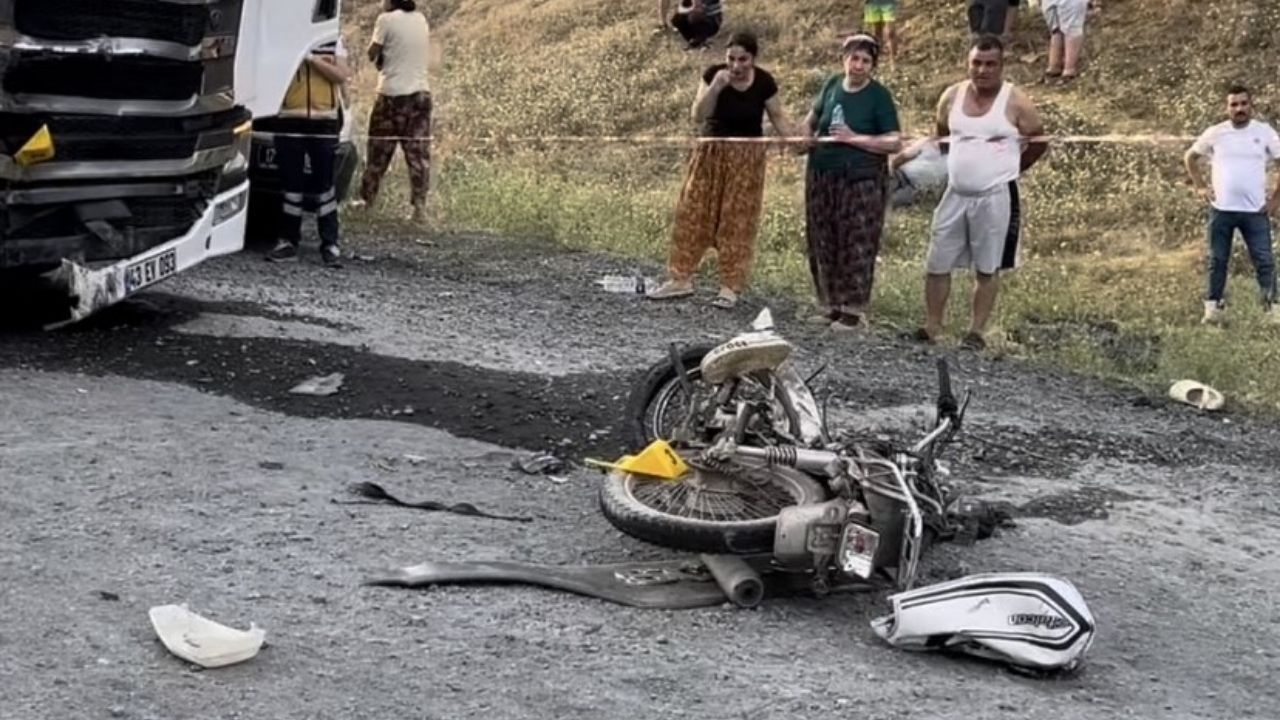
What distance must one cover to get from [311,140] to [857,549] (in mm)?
6394

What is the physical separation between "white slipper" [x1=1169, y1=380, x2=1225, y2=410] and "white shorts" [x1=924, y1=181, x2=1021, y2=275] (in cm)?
115

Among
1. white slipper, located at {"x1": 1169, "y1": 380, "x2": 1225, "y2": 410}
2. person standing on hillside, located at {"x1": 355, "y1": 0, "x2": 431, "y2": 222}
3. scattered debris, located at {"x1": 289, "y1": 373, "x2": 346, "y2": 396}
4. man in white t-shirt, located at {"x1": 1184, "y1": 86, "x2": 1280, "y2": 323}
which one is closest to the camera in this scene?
scattered debris, located at {"x1": 289, "y1": 373, "x2": 346, "y2": 396}

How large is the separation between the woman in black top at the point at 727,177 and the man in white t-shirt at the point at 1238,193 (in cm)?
345

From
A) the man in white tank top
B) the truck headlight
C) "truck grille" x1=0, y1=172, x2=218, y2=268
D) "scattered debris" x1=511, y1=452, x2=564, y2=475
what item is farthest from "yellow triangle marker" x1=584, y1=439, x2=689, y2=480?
the man in white tank top

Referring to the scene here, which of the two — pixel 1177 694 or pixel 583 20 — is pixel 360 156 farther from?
pixel 583 20

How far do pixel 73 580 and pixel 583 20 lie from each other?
864 inches

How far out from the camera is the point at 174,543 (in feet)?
17.7

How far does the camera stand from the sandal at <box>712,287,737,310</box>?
418 inches

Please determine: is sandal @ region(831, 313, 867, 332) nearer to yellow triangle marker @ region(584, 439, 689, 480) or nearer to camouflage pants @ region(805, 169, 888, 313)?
camouflage pants @ region(805, 169, 888, 313)

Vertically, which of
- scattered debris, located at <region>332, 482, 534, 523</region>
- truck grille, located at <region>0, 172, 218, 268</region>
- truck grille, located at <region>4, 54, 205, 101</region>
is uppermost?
truck grille, located at <region>4, 54, 205, 101</region>

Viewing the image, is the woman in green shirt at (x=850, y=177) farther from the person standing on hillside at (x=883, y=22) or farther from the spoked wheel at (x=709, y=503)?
the person standing on hillside at (x=883, y=22)

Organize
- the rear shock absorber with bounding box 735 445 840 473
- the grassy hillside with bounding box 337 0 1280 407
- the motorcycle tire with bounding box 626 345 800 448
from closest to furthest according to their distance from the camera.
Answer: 1. the rear shock absorber with bounding box 735 445 840 473
2. the motorcycle tire with bounding box 626 345 800 448
3. the grassy hillside with bounding box 337 0 1280 407

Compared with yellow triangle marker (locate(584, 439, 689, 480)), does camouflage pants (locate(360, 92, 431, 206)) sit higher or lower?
higher

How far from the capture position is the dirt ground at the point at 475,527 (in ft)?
14.9
